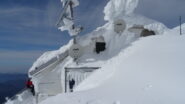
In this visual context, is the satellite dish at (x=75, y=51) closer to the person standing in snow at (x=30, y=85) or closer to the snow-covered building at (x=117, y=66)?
the snow-covered building at (x=117, y=66)

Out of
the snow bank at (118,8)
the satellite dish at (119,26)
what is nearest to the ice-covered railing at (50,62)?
the satellite dish at (119,26)

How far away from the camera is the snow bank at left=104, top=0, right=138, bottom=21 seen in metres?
15.7

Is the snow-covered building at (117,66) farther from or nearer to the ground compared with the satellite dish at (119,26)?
nearer to the ground

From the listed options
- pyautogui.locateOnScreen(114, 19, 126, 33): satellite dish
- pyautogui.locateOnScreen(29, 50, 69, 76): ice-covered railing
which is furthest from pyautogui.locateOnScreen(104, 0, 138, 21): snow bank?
pyautogui.locateOnScreen(29, 50, 69, 76): ice-covered railing

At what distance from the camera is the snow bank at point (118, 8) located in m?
15.7

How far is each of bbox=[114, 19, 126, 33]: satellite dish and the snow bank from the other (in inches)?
15.4

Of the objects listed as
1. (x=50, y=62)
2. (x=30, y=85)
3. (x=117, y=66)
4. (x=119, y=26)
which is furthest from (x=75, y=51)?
(x=117, y=66)

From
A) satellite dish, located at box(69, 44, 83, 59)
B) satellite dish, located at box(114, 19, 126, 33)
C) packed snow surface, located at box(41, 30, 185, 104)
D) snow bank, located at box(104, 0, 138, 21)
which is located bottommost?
packed snow surface, located at box(41, 30, 185, 104)

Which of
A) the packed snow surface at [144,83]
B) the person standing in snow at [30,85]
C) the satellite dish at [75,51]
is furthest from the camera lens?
the person standing in snow at [30,85]

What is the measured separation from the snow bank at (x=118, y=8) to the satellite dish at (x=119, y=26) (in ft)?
1.29

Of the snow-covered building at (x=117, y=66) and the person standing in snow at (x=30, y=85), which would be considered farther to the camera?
the person standing in snow at (x=30, y=85)

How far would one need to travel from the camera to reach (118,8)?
15.8 metres

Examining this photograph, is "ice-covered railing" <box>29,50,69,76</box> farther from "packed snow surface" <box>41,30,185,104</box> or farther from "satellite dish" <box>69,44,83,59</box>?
"packed snow surface" <box>41,30,185,104</box>

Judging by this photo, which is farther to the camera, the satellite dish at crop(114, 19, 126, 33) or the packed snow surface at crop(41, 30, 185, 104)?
the satellite dish at crop(114, 19, 126, 33)
